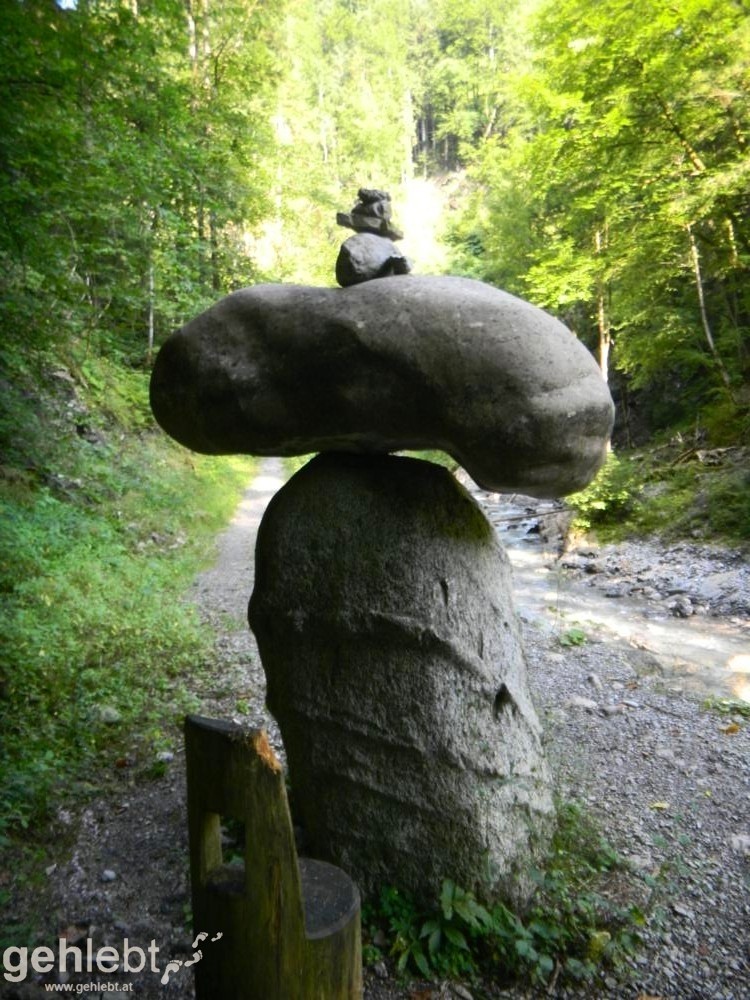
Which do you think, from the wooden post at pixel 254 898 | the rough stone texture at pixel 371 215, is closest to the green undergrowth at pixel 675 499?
the rough stone texture at pixel 371 215

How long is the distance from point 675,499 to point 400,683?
25.3 ft

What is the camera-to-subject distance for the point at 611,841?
9.71 ft

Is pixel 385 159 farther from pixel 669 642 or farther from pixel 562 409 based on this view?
pixel 562 409

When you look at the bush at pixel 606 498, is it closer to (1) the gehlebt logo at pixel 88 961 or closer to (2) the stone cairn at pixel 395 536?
(2) the stone cairn at pixel 395 536

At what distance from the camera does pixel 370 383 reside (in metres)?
2.45

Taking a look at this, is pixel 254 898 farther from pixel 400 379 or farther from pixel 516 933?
pixel 400 379

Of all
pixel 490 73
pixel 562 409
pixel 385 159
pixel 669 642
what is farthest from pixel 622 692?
pixel 490 73

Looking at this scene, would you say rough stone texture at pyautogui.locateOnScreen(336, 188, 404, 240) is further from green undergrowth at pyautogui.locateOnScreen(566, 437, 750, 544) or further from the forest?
green undergrowth at pyautogui.locateOnScreen(566, 437, 750, 544)

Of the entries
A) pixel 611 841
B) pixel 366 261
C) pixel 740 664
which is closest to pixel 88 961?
pixel 611 841

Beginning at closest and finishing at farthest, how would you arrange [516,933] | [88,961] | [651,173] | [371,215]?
[88,961] < [516,933] < [371,215] < [651,173]

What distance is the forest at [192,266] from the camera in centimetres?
435

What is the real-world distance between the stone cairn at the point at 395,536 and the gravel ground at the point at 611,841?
509mm

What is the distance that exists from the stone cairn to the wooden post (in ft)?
2.89

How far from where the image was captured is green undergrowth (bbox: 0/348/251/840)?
3.55 metres
